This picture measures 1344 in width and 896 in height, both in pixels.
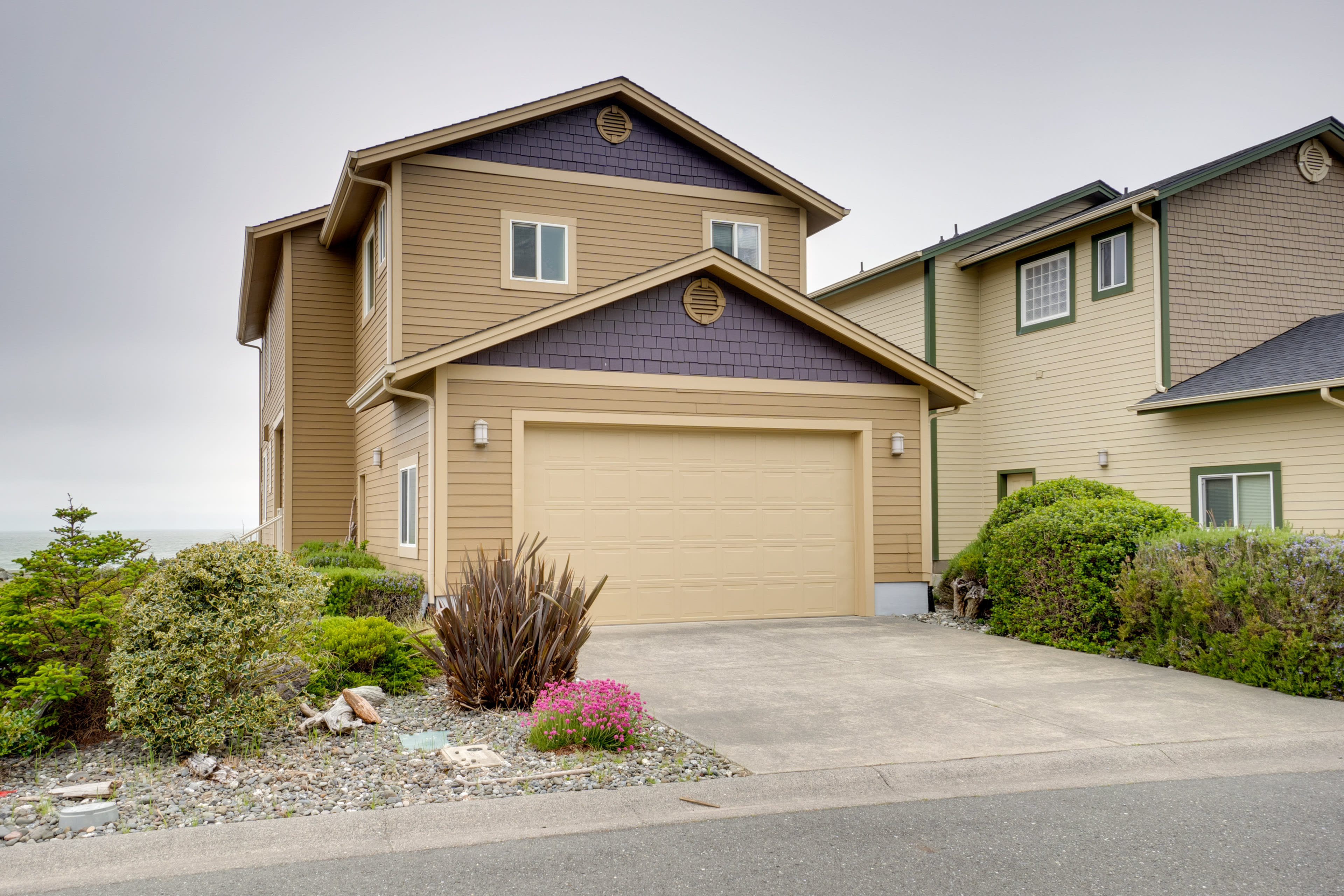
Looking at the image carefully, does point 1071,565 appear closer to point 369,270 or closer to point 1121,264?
point 1121,264

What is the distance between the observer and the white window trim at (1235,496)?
13.4 meters

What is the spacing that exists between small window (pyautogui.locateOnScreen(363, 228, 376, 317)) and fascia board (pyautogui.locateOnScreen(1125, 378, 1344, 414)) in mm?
12068

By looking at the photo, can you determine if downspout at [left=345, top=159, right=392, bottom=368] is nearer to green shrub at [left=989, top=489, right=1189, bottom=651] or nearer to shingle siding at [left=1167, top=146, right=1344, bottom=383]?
green shrub at [left=989, top=489, right=1189, bottom=651]

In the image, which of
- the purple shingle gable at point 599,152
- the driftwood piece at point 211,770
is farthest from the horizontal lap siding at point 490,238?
the driftwood piece at point 211,770

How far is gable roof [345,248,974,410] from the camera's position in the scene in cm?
1084

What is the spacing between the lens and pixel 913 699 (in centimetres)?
737

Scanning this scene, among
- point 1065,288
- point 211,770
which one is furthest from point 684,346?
point 1065,288

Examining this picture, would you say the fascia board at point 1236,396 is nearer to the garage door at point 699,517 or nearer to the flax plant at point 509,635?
the garage door at point 699,517

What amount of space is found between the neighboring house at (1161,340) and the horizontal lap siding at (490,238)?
582 cm

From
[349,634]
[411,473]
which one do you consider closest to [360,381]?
[411,473]

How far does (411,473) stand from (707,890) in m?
9.41

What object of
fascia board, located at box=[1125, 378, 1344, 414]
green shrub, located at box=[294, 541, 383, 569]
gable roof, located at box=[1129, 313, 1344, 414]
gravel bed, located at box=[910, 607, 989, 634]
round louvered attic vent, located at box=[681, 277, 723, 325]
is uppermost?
round louvered attic vent, located at box=[681, 277, 723, 325]

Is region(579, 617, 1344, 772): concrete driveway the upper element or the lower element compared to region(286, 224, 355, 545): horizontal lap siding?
lower

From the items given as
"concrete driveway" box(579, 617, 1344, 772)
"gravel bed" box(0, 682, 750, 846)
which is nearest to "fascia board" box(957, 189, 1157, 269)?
"concrete driveway" box(579, 617, 1344, 772)
